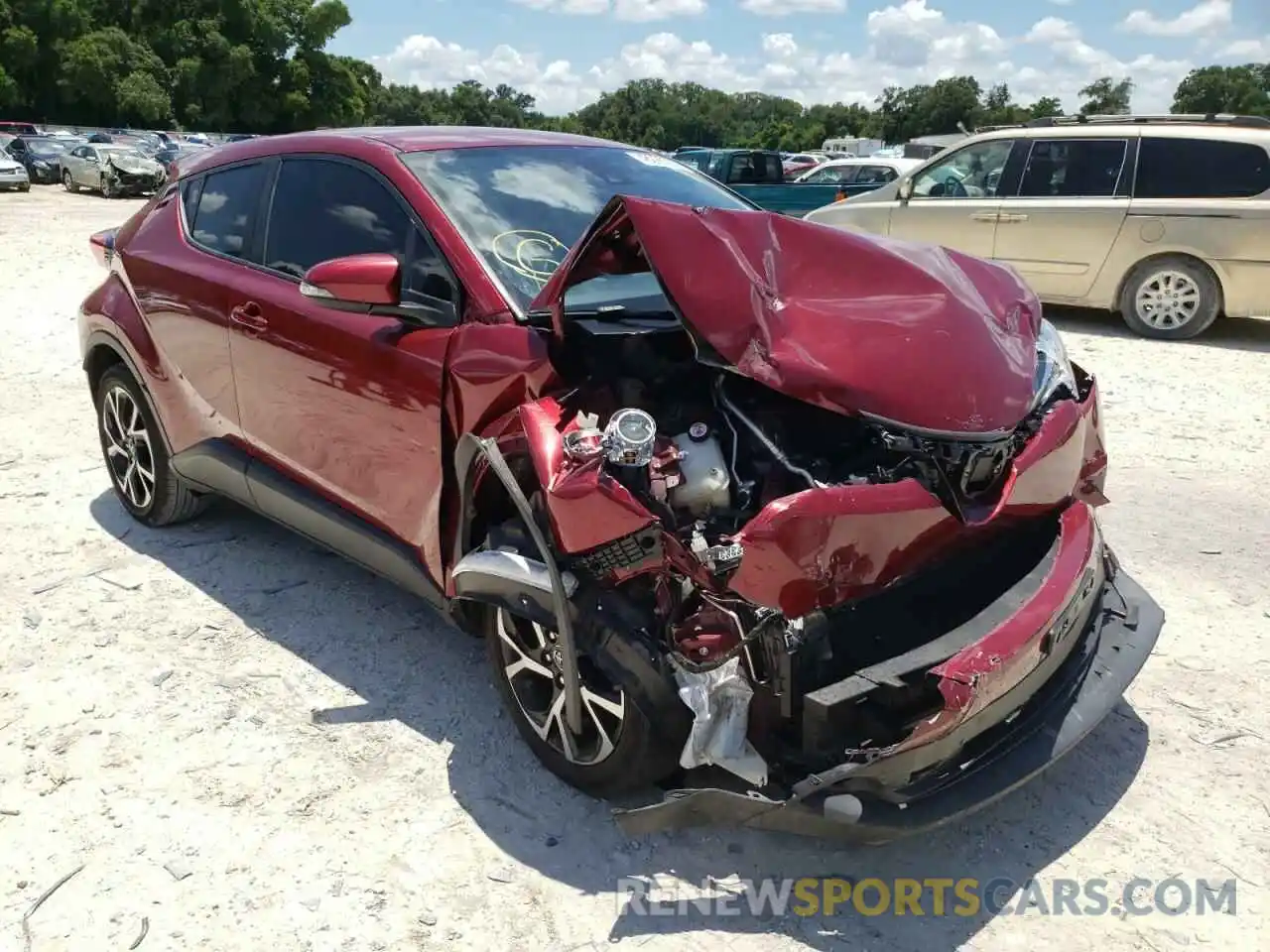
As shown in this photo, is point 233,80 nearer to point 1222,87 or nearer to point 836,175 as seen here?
point 836,175

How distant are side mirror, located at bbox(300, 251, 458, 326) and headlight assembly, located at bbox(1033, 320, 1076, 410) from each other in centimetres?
172

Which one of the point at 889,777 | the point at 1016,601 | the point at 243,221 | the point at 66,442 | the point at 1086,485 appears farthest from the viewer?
the point at 66,442

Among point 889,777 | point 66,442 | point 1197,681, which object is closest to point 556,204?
point 889,777

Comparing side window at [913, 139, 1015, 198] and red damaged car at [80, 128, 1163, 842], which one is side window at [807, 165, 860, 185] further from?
red damaged car at [80, 128, 1163, 842]

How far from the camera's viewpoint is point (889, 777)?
7.21ft

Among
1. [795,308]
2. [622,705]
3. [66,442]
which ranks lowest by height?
[66,442]

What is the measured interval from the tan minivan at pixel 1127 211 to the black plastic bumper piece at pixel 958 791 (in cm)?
586

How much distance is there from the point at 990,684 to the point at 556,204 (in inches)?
84.5

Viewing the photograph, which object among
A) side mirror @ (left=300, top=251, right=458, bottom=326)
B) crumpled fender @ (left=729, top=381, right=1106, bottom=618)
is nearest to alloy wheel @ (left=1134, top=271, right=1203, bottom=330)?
crumpled fender @ (left=729, top=381, right=1106, bottom=618)

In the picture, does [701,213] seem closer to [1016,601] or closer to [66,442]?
[1016,601]

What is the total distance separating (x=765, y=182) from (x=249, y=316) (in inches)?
533

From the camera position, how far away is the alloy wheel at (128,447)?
180 inches

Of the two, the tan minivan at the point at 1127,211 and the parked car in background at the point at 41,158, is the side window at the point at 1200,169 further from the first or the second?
the parked car in background at the point at 41,158

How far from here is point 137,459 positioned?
4625 mm
